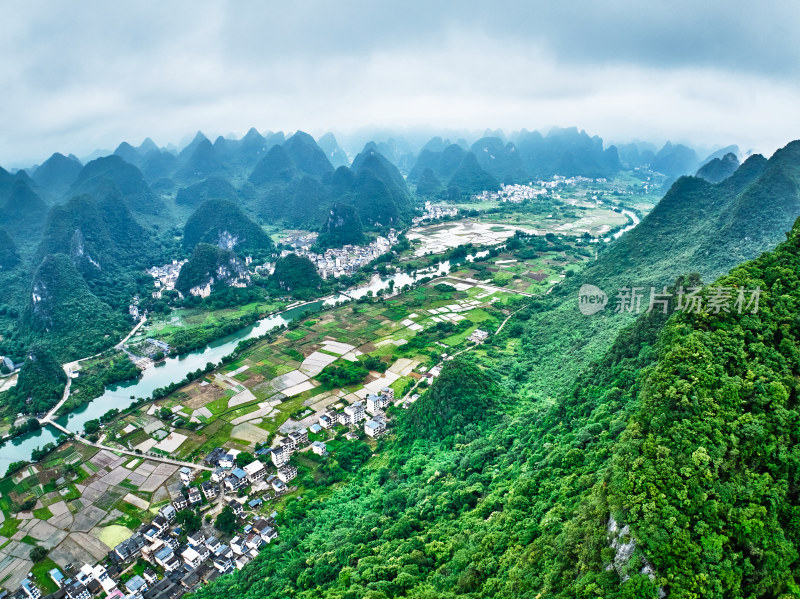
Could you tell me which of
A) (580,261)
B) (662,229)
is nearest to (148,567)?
(662,229)

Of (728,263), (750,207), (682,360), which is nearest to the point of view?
(682,360)

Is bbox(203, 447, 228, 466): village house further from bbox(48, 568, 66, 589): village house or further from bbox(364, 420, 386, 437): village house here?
bbox(364, 420, 386, 437): village house

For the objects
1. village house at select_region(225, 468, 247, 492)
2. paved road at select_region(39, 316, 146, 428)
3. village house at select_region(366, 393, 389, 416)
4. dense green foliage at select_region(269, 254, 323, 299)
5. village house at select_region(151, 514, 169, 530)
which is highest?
dense green foliage at select_region(269, 254, 323, 299)

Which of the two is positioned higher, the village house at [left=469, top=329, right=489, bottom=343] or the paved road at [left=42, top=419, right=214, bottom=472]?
the village house at [left=469, top=329, right=489, bottom=343]

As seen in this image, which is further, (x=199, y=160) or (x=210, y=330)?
(x=199, y=160)

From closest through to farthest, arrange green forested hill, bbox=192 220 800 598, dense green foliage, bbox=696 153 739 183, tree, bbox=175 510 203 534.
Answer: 1. green forested hill, bbox=192 220 800 598
2. tree, bbox=175 510 203 534
3. dense green foliage, bbox=696 153 739 183

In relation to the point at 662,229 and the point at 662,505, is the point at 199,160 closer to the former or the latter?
the point at 662,229

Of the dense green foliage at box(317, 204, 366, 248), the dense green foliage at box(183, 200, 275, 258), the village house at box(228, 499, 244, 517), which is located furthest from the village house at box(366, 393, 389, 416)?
the dense green foliage at box(183, 200, 275, 258)

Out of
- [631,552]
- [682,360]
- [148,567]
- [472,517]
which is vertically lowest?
[148,567]

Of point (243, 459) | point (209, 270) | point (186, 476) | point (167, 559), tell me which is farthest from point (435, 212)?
point (167, 559)
